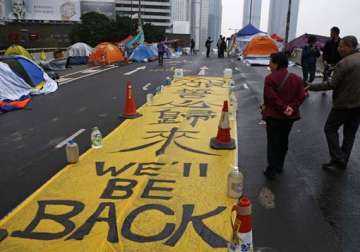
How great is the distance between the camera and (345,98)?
550cm

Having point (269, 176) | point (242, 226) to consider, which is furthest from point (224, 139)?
point (242, 226)

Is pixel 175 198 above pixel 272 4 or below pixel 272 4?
below

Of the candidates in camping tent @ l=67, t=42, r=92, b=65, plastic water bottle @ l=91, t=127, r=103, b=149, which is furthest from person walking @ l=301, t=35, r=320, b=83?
camping tent @ l=67, t=42, r=92, b=65

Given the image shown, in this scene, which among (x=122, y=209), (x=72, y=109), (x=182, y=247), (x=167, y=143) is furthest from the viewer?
(x=72, y=109)

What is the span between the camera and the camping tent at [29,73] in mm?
13620

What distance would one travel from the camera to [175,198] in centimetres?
465

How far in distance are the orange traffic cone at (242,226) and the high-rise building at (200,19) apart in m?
157

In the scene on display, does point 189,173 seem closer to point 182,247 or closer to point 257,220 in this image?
point 257,220

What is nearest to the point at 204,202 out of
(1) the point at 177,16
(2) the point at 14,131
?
(2) the point at 14,131

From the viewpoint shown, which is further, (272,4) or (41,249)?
(272,4)

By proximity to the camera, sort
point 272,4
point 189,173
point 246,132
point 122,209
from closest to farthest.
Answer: point 122,209
point 189,173
point 246,132
point 272,4

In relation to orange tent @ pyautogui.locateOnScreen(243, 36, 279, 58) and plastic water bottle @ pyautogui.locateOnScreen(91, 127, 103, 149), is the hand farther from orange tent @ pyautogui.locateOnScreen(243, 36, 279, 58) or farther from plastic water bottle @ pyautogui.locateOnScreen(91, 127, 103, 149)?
orange tent @ pyautogui.locateOnScreen(243, 36, 279, 58)

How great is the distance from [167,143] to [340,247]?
389 centimetres

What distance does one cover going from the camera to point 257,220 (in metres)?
4.19
